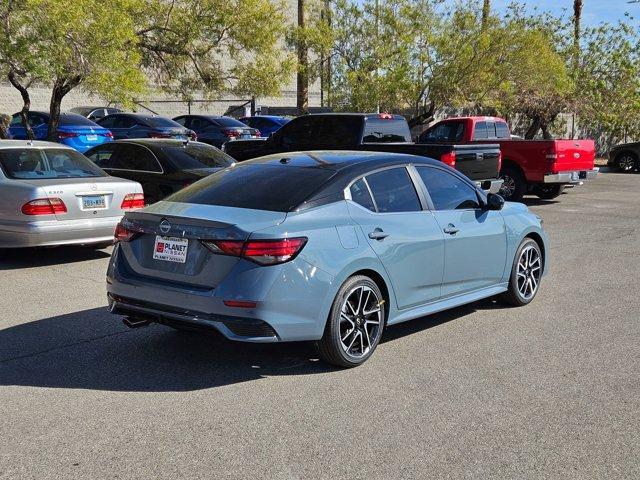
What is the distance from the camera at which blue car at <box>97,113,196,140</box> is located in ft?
79.4

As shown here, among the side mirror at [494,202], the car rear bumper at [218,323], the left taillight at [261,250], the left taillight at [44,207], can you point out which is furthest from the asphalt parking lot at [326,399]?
the left taillight at [44,207]

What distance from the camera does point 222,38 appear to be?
20969 mm

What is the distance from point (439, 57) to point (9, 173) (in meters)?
17.9

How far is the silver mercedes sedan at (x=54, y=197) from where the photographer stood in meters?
9.30

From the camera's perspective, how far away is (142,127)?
81.4 feet

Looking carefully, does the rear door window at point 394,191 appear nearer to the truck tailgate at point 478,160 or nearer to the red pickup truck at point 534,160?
the truck tailgate at point 478,160

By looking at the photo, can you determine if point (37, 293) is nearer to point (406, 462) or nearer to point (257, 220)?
point (257, 220)

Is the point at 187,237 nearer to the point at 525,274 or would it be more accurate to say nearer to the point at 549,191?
the point at 525,274

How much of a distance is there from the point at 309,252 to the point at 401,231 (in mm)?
1055

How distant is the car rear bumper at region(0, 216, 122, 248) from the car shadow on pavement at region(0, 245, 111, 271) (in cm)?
40

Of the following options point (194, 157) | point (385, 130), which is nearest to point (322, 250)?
point (194, 157)

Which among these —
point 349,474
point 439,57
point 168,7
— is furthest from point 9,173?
point 439,57

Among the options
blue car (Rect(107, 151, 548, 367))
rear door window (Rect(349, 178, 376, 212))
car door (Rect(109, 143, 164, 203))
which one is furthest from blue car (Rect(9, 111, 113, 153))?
Result: rear door window (Rect(349, 178, 376, 212))

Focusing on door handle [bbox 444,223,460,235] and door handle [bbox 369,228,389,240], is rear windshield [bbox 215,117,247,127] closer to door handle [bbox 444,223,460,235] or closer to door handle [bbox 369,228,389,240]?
door handle [bbox 444,223,460,235]
